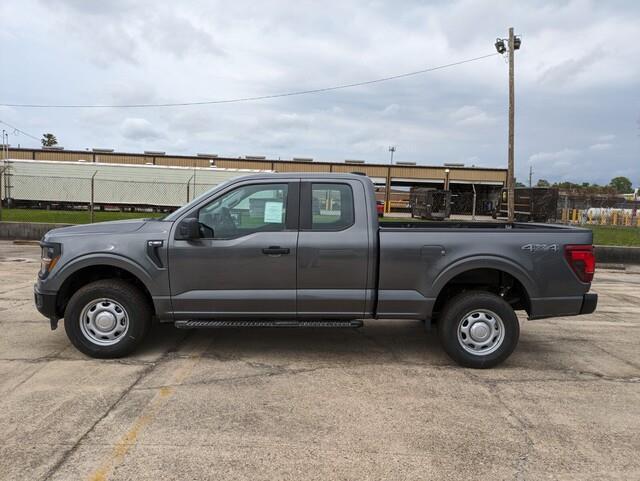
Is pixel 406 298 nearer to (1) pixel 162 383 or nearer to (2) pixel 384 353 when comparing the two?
(2) pixel 384 353

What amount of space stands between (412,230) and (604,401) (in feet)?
7.23

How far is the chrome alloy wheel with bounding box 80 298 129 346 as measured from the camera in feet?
16.0

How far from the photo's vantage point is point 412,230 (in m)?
4.84

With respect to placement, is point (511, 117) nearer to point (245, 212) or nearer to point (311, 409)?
point (245, 212)

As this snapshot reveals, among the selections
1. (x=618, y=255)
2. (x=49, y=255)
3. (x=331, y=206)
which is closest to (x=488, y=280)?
(x=331, y=206)

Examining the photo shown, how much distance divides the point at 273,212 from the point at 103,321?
6.53 ft

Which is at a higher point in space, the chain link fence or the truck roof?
the chain link fence

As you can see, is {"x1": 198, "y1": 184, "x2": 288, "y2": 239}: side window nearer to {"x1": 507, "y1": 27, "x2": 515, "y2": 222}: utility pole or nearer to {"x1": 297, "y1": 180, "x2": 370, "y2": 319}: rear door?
{"x1": 297, "y1": 180, "x2": 370, "y2": 319}: rear door

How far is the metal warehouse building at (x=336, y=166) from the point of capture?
147 feet

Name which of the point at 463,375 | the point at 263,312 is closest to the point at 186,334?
the point at 263,312

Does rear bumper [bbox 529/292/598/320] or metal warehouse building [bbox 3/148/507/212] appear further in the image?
metal warehouse building [bbox 3/148/507/212]

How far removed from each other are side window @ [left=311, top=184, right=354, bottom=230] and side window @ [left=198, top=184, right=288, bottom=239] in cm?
30

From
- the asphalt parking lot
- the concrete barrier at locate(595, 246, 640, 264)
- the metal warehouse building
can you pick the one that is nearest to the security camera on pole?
the concrete barrier at locate(595, 246, 640, 264)

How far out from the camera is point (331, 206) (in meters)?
4.91
